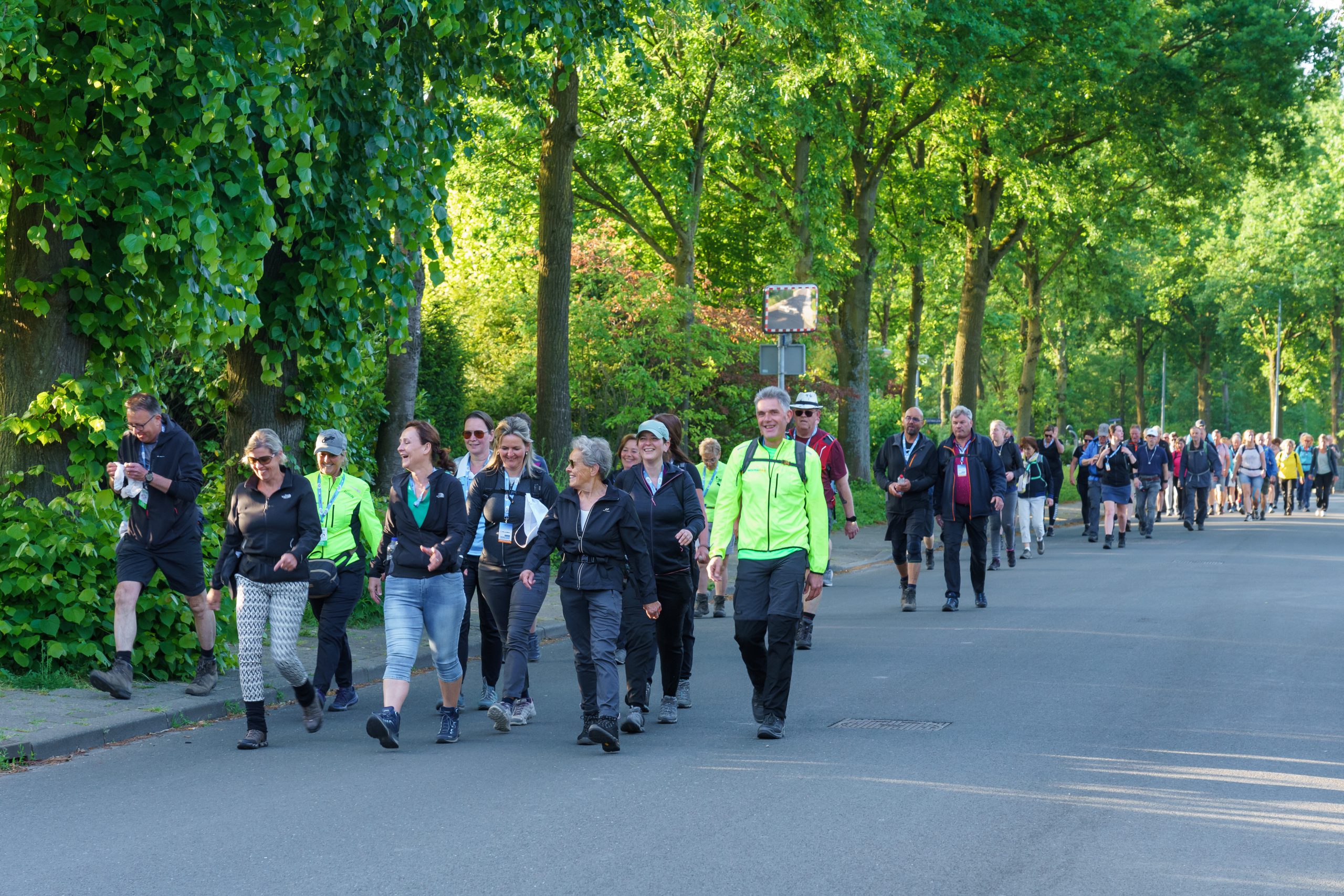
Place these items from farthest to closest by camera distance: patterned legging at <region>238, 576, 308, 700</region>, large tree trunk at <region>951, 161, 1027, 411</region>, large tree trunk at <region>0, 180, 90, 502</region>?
1. large tree trunk at <region>951, 161, 1027, 411</region>
2. large tree trunk at <region>0, 180, 90, 502</region>
3. patterned legging at <region>238, 576, 308, 700</region>

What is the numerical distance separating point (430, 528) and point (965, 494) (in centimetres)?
761

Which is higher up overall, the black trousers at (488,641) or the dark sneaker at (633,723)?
the black trousers at (488,641)

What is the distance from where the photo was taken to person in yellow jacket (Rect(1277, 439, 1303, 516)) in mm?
34688

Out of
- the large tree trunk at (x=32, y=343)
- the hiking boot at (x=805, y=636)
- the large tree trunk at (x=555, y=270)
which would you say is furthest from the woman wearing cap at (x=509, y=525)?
the large tree trunk at (x=555, y=270)

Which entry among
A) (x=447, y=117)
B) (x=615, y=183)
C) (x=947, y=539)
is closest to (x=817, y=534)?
(x=447, y=117)

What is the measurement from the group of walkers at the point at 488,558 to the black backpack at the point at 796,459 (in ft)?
0.04

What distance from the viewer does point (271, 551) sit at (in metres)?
8.29

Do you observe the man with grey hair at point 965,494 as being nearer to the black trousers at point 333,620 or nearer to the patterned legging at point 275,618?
the black trousers at point 333,620

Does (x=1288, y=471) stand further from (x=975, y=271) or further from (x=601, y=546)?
(x=601, y=546)

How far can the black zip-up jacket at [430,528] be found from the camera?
26.8ft

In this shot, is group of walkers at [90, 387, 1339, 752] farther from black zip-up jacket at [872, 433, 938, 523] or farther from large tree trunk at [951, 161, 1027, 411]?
large tree trunk at [951, 161, 1027, 411]

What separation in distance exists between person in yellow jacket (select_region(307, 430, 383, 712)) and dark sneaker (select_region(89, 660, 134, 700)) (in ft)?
3.73

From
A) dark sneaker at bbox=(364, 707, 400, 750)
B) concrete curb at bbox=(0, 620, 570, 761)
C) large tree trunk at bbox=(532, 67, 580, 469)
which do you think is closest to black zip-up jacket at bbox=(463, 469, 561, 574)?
dark sneaker at bbox=(364, 707, 400, 750)

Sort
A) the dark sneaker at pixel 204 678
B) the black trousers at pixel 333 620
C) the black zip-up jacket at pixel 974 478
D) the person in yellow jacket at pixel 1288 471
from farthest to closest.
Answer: the person in yellow jacket at pixel 1288 471
the black zip-up jacket at pixel 974 478
the dark sneaker at pixel 204 678
the black trousers at pixel 333 620
